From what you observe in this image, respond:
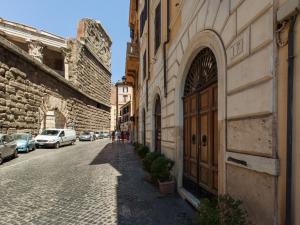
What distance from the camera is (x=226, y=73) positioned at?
459 centimetres

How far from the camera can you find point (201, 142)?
6.33 m

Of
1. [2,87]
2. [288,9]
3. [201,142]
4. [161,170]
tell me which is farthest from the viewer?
[2,87]

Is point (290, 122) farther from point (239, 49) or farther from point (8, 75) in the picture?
point (8, 75)

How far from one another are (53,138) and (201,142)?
18.6 metres

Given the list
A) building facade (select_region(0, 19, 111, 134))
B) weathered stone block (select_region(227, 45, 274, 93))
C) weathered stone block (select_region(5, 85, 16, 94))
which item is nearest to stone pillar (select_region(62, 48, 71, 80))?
building facade (select_region(0, 19, 111, 134))

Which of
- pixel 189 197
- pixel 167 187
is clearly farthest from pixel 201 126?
pixel 167 187

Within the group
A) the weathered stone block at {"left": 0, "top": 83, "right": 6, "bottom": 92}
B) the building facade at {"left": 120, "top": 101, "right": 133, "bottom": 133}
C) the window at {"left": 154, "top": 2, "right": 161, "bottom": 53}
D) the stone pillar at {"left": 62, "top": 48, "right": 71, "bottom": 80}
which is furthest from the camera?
the building facade at {"left": 120, "top": 101, "right": 133, "bottom": 133}

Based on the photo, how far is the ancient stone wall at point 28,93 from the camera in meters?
18.3

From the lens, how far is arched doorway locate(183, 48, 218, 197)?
563 cm

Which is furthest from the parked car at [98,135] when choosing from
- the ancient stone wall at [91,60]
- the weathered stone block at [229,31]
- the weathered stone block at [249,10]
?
the weathered stone block at [249,10]

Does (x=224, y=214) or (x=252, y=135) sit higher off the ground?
(x=252, y=135)

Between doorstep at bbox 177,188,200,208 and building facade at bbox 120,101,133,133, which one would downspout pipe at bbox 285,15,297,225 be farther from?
building facade at bbox 120,101,133,133

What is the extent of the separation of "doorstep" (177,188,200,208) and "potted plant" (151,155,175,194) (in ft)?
0.88

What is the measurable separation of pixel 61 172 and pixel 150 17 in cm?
776
